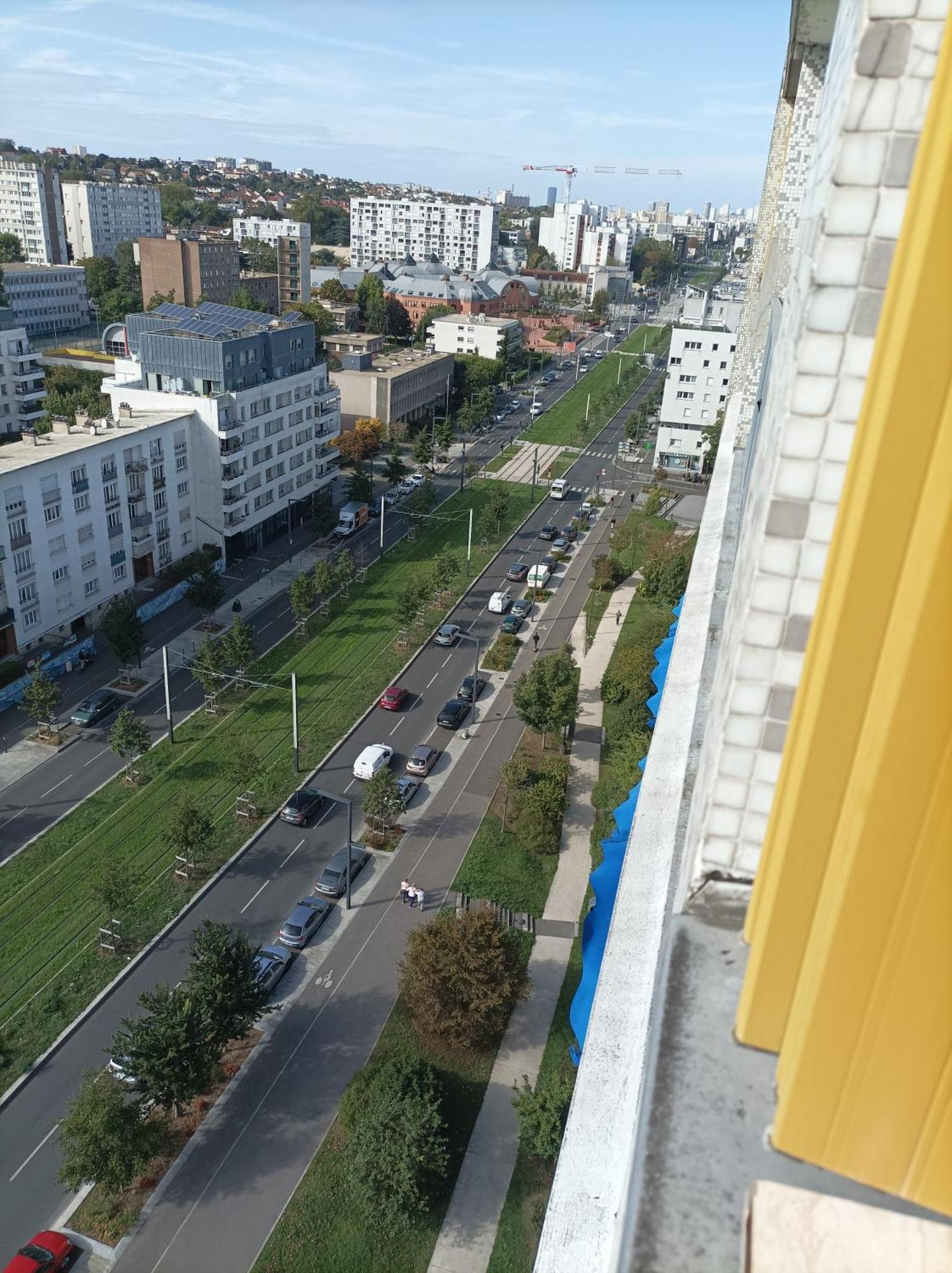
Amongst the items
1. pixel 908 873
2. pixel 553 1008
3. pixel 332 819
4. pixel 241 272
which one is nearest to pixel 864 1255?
pixel 908 873

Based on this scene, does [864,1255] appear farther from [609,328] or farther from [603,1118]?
[609,328]

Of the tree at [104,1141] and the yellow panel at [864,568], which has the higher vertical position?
the yellow panel at [864,568]

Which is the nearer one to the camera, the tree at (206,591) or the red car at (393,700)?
the red car at (393,700)

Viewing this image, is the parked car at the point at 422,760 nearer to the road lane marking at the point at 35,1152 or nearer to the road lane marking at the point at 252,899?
the road lane marking at the point at 252,899

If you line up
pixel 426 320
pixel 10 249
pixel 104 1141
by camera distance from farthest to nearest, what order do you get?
pixel 10 249
pixel 426 320
pixel 104 1141

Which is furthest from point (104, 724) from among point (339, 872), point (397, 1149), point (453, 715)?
point (397, 1149)

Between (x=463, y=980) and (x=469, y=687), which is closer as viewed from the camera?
(x=463, y=980)

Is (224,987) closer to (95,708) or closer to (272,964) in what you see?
(272,964)

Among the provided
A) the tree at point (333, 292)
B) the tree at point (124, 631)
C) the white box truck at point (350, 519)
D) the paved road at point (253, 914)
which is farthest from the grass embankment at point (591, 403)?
the tree at point (124, 631)
